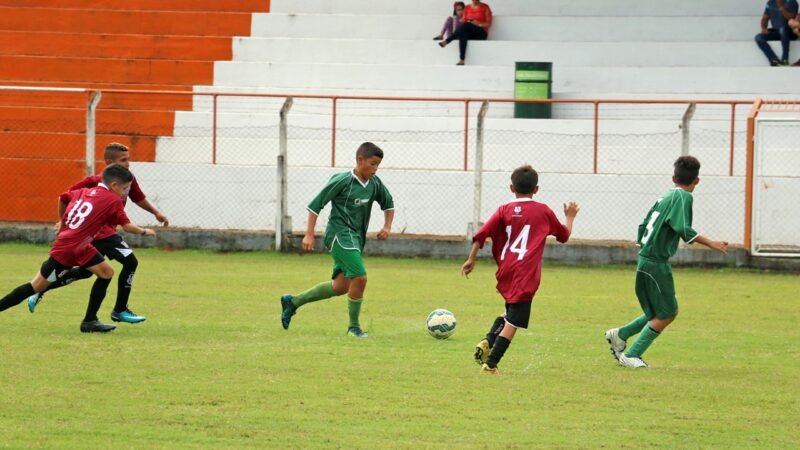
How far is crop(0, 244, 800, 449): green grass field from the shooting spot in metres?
7.38

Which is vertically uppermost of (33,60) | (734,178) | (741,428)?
(33,60)

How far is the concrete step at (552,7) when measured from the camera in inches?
989

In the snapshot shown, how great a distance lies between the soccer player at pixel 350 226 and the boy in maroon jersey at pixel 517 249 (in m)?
2.03

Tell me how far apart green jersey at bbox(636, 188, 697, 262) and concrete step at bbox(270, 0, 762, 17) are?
624 inches

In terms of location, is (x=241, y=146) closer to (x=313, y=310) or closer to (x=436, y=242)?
(x=436, y=242)

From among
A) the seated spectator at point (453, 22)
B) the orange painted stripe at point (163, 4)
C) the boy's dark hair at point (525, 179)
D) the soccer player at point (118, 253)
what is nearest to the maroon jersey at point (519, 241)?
the boy's dark hair at point (525, 179)

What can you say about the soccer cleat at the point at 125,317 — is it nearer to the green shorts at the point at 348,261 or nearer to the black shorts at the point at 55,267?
the black shorts at the point at 55,267

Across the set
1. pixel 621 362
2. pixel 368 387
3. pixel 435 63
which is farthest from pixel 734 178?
pixel 368 387

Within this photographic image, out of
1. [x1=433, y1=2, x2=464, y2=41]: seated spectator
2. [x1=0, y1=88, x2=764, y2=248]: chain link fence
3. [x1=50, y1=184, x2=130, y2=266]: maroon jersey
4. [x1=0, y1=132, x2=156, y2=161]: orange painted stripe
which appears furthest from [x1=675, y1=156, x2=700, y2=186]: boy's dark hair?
[x1=433, y1=2, x2=464, y2=41]: seated spectator

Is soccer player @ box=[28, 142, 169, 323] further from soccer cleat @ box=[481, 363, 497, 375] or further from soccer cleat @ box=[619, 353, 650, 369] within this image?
soccer cleat @ box=[619, 353, 650, 369]

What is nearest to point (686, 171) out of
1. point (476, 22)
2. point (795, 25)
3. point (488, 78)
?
point (488, 78)

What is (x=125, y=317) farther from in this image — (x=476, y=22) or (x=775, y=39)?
(x=775, y=39)

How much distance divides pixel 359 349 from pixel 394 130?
12.1 metres

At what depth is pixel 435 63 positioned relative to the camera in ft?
80.3
